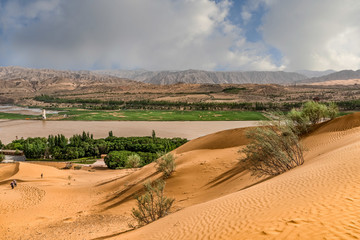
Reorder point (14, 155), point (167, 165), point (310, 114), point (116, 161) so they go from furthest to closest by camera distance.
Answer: point (14, 155) → point (116, 161) → point (310, 114) → point (167, 165)

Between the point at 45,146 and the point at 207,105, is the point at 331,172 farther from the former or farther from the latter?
the point at 207,105

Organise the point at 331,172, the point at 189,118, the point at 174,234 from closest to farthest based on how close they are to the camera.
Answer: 1. the point at 174,234
2. the point at 331,172
3. the point at 189,118

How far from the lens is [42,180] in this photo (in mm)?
22109

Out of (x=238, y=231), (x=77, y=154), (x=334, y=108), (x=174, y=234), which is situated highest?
(x=334, y=108)

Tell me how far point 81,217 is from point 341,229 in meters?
13.1

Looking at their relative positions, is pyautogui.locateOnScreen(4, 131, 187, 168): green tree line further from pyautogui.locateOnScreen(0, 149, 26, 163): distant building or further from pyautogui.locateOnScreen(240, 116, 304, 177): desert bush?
pyautogui.locateOnScreen(240, 116, 304, 177): desert bush

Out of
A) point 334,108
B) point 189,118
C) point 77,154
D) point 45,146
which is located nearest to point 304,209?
point 334,108

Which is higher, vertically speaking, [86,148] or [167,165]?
[167,165]

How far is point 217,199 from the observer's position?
8883mm

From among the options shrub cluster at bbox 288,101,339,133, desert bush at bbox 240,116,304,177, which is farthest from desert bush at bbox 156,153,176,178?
shrub cluster at bbox 288,101,339,133

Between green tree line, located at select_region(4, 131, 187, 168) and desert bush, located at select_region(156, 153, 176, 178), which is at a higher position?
desert bush, located at select_region(156, 153, 176, 178)

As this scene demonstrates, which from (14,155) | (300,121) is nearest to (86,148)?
(14,155)

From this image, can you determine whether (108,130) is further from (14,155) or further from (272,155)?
(272,155)

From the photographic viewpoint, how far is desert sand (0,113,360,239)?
505cm
